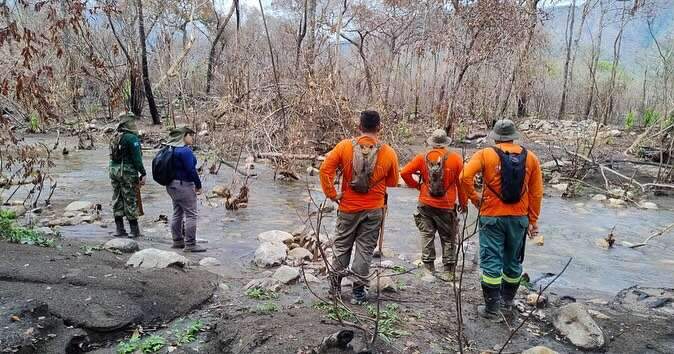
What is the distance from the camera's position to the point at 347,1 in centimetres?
2306

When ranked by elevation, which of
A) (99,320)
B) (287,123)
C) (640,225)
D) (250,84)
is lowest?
(640,225)

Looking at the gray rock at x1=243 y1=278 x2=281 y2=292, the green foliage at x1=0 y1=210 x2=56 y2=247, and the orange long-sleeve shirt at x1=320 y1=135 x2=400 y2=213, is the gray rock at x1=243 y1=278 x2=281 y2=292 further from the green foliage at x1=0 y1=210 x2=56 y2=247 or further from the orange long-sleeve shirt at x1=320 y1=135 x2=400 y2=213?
the green foliage at x1=0 y1=210 x2=56 y2=247

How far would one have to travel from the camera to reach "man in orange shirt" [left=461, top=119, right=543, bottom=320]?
444cm

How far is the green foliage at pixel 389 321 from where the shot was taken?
376 centimetres

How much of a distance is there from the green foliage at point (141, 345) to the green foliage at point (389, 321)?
1.53 meters

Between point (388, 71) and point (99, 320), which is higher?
point (388, 71)

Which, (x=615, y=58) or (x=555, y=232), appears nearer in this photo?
(x=555, y=232)

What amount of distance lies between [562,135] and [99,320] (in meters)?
18.7

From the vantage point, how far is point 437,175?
218 inches

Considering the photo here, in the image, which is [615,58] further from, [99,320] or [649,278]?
[99,320]

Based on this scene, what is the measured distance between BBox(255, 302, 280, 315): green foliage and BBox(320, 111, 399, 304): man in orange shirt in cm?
57

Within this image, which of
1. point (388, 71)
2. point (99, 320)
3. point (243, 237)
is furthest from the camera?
point (388, 71)

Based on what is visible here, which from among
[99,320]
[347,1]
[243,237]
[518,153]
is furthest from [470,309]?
[347,1]

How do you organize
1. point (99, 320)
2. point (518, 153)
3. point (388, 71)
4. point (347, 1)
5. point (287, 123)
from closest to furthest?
point (99, 320), point (518, 153), point (287, 123), point (388, 71), point (347, 1)
